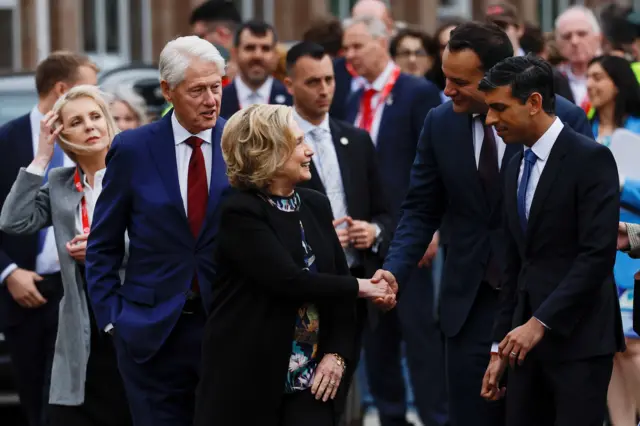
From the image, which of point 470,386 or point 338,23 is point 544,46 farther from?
point 470,386

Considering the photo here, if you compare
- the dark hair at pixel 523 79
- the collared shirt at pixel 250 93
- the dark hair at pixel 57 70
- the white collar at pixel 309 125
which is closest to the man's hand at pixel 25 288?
the dark hair at pixel 57 70

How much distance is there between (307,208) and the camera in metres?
6.92

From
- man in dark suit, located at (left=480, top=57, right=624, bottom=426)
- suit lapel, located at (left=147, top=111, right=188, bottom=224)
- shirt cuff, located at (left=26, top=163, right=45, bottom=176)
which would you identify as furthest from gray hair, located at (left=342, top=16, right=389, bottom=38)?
man in dark suit, located at (left=480, top=57, right=624, bottom=426)

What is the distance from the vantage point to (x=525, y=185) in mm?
7168

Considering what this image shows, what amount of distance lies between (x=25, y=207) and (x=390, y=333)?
3.01 m

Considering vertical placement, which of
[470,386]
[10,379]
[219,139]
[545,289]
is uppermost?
[219,139]

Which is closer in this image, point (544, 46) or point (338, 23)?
point (544, 46)

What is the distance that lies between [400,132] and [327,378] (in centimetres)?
403

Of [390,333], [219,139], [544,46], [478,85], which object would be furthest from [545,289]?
[544,46]

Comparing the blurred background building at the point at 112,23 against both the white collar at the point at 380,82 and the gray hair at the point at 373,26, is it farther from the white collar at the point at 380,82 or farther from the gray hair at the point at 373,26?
the white collar at the point at 380,82

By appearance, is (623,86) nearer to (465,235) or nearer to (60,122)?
(465,235)

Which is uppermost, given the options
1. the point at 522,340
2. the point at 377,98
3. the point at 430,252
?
the point at 377,98

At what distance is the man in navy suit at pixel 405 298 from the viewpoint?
1063 centimetres

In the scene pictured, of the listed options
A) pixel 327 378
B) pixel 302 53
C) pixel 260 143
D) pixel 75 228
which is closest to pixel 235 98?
pixel 302 53
